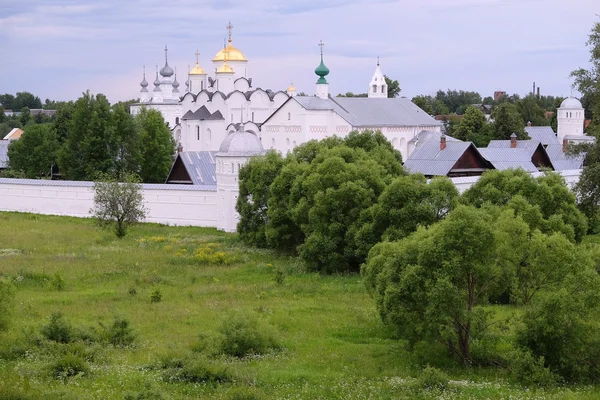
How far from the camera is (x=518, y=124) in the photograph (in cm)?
5412

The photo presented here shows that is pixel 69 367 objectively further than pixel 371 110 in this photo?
No

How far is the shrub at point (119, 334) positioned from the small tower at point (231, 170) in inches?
612

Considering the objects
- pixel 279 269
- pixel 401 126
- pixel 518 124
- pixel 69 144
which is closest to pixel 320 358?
pixel 279 269

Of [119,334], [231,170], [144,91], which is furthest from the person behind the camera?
[144,91]

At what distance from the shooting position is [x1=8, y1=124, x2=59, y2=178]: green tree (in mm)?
45219

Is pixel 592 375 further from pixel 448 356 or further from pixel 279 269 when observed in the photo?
pixel 279 269

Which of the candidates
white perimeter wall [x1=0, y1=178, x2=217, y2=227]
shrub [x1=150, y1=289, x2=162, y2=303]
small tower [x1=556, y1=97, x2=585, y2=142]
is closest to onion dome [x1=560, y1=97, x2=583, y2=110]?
small tower [x1=556, y1=97, x2=585, y2=142]

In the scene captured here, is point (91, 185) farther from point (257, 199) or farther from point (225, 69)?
point (225, 69)

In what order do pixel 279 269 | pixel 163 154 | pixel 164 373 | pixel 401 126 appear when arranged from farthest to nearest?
pixel 401 126 < pixel 163 154 < pixel 279 269 < pixel 164 373

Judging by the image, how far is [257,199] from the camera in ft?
88.6

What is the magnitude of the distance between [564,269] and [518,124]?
41455mm

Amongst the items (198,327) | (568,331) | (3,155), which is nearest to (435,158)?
(198,327)

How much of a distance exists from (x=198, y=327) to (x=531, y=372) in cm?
594

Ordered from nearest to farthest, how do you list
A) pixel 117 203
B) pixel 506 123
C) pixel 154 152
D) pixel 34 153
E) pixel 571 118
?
pixel 117 203 → pixel 154 152 → pixel 34 153 → pixel 506 123 → pixel 571 118
